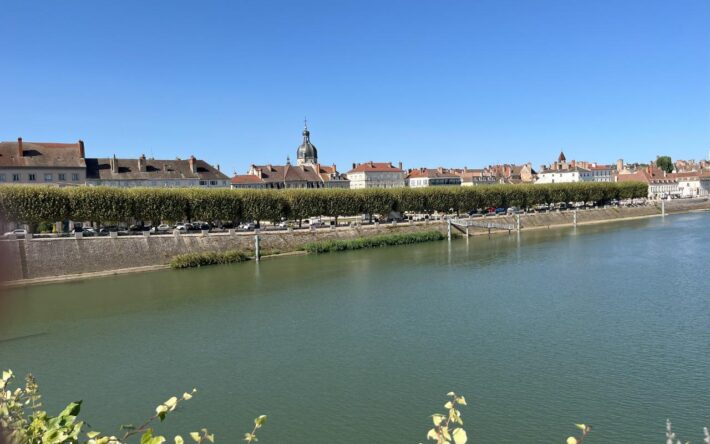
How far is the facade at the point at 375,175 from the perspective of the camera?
359ft

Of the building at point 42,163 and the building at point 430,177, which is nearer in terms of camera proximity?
the building at point 42,163

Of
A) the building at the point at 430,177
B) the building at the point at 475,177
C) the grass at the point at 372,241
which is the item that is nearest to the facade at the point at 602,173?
the building at the point at 475,177

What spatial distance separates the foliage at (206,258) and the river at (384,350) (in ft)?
20.2

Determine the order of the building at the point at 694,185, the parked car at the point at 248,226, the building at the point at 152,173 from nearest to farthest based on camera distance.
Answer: the parked car at the point at 248,226 < the building at the point at 152,173 < the building at the point at 694,185

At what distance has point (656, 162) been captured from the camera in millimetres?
155125

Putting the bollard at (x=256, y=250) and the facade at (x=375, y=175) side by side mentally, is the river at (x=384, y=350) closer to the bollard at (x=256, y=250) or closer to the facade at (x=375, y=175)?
the bollard at (x=256, y=250)

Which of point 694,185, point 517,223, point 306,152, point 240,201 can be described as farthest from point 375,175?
point 694,185

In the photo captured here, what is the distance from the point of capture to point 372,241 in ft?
183

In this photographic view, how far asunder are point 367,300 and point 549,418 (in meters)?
16.3

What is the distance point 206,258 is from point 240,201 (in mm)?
9426

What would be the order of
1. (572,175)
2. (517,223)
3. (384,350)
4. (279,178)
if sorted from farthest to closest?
(572,175), (279,178), (517,223), (384,350)

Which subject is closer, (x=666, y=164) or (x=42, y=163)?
(x=42, y=163)

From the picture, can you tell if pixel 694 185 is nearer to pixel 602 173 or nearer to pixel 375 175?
pixel 602 173

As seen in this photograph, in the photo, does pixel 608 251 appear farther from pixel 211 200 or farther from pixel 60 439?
pixel 60 439
